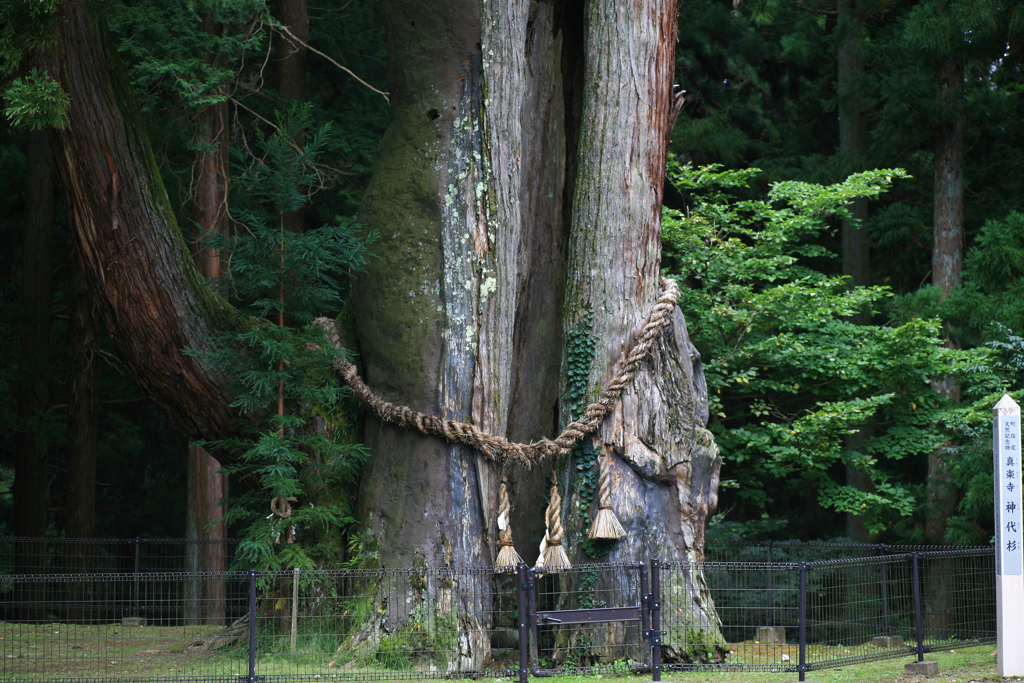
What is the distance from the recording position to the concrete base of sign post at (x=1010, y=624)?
7484 mm

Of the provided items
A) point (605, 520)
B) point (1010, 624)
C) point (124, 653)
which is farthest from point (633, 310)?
point (124, 653)

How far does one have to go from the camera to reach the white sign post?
296 inches

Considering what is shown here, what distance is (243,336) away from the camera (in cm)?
822

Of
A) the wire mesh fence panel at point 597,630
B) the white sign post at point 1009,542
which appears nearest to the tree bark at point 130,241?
the wire mesh fence panel at point 597,630

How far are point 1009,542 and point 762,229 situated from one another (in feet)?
30.6

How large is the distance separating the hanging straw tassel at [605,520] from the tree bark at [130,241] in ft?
11.9

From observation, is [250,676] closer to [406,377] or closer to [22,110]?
[406,377]

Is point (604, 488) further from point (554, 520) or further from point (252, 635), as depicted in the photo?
point (252, 635)

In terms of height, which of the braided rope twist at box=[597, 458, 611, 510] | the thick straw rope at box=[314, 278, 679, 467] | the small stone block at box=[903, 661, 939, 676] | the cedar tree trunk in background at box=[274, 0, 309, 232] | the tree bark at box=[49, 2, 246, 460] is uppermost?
the cedar tree trunk in background at box=[274, 0, 309, 232]

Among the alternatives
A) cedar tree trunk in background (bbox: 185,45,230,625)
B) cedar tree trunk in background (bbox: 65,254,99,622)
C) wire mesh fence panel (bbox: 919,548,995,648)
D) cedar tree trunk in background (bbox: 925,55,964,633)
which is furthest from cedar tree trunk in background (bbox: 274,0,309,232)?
wire mesh fence panel (bbox: 919,548,995,648)

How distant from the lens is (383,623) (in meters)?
8.49

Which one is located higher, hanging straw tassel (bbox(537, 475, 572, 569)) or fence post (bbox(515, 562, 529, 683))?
hanging straw tassel (bbox(537, 475, 572, 569))

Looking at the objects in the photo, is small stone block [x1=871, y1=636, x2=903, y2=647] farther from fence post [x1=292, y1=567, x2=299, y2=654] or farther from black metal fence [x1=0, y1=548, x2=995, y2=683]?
fence post [x1=292, y1=567, x2=299, y2=654]

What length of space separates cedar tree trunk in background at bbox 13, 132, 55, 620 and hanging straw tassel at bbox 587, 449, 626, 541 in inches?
418
